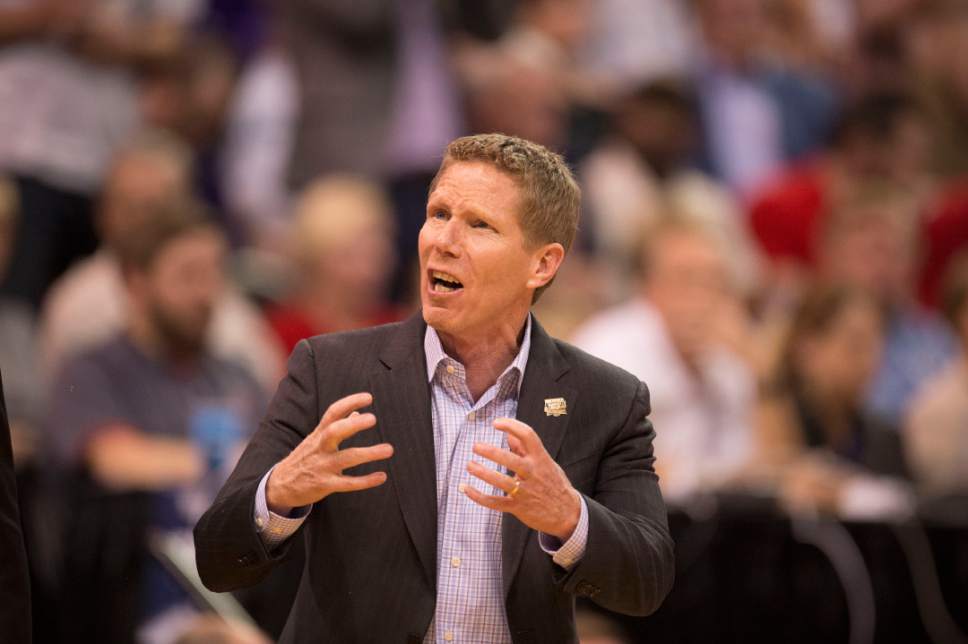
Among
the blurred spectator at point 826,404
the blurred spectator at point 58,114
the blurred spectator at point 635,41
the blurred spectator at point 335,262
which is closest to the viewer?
the blurred spectator at point 826,404

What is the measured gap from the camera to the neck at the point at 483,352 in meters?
3.12

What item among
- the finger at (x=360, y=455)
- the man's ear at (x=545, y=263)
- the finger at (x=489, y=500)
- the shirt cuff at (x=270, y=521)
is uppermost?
the man's ear at (x=545, y=263)

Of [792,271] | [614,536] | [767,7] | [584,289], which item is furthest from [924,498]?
[767,7]

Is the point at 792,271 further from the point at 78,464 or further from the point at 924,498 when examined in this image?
the point at 78,464

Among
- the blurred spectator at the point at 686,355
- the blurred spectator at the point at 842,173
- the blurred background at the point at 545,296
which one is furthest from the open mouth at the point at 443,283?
the blurred spectator at the point at 842,173

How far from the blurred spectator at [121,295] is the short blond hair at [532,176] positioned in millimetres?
3648

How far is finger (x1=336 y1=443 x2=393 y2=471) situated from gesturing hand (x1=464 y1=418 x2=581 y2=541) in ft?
0.50

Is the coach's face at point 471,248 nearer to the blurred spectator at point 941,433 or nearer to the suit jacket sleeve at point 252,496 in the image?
the suit jacket sleeve at point 252,496

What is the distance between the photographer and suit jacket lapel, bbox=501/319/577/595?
2.98 meters

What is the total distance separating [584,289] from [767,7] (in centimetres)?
408

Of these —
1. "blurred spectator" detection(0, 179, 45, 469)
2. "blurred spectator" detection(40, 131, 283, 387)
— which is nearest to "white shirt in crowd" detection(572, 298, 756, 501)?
"blurred spectator" detection(40, 131, 283, 387)

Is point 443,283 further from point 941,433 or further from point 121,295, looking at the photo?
point 941,433

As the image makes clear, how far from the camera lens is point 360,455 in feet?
9.05

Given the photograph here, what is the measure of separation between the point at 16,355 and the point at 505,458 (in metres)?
4.24
